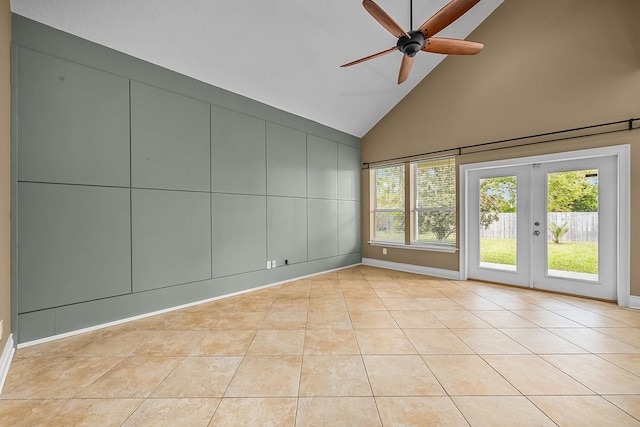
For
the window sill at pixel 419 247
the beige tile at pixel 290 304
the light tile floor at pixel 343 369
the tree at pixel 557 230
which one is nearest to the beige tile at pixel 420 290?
the light tile floor at pixel 343 369

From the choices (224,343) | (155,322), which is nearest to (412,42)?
(224,343)

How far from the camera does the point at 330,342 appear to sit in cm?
248

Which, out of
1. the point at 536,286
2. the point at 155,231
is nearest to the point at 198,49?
the point at 155,231

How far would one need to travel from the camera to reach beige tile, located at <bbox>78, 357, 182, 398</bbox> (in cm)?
178

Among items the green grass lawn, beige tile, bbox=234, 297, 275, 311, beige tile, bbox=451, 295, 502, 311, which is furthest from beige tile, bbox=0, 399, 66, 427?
the green grass lawn

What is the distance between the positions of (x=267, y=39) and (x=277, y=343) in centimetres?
364

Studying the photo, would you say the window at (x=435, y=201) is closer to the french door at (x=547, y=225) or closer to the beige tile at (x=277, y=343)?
the french door at (x=547, y=225)

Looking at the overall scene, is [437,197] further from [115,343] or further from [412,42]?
[115,343]

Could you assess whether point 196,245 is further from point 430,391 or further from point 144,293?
point 430,391

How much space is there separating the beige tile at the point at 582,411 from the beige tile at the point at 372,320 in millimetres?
1338

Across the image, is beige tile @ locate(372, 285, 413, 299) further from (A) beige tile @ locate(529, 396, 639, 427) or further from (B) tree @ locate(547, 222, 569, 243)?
(B) tree @ locate(547, 222, 569, 243)

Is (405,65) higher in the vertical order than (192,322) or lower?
higher

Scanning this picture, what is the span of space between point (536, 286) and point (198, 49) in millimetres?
5861

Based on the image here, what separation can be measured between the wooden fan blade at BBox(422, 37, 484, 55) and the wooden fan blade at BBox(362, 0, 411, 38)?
0.37 m
